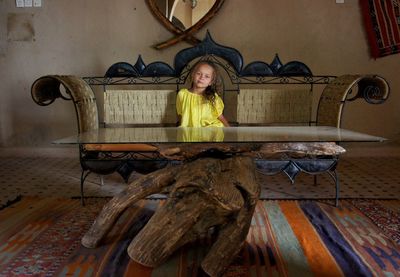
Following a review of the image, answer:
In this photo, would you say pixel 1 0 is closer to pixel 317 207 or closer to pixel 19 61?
pixel 19 61

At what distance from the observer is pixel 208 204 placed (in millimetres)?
1645

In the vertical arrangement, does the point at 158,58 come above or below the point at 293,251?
above

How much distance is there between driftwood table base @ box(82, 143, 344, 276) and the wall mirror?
2.21 metres

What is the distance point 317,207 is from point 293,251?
0.74 meters

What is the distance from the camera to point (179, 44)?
3.84 metres

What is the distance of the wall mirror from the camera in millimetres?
3668

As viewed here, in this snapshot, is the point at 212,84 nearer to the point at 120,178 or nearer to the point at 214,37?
the point at 214,37

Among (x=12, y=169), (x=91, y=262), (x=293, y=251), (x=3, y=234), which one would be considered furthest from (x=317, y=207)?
(x=12, y=169)

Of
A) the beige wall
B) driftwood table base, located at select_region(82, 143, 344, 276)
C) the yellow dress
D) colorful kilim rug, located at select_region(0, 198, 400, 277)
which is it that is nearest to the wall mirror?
the beige wall

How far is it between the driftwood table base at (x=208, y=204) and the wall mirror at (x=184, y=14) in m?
2.21

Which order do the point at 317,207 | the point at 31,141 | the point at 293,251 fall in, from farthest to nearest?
1. the point at 31,141
2. the point at 317,207
3. the point at 293,251

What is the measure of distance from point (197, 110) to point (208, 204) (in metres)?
1.41

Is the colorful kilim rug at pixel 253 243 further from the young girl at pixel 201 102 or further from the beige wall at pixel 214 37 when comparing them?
the beige wall at pixel 214 37

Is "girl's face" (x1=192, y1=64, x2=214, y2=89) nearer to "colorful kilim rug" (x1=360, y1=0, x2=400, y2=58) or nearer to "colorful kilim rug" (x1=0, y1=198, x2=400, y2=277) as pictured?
"colorful kilim rug" (x1=0, y1=198, x2=400, y2=277)
